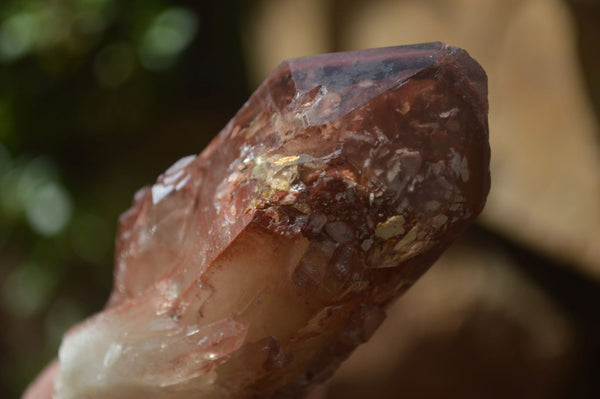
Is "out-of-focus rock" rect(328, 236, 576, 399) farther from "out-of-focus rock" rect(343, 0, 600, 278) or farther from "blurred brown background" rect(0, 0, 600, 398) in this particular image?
"out-of-focus rock" rect(343, 0, 600, 278)

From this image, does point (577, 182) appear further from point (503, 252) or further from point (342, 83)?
point (342, 83)

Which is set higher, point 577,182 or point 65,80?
point 65,80

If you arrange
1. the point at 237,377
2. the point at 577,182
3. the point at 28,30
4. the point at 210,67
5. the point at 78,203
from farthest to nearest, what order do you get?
the point at 210,67 < the point at 78,203 < the point at 28,30 < the point at 577,182 < the point at 237,377

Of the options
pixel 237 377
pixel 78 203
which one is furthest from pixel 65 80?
pixel 237 377

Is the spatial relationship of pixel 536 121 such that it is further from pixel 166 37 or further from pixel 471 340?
pixel 166 37

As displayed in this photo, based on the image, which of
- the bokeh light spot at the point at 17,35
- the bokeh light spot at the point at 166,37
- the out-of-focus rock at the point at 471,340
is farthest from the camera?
the bokeh light spot at the point at 166,37

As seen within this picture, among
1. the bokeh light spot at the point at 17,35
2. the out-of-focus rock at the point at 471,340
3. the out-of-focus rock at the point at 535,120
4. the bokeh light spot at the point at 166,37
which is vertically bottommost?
the out-of-focus rock at the point at 471,340

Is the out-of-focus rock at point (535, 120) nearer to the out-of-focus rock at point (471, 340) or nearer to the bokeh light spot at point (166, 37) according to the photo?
the out-of-focus rock at point (471, 340)

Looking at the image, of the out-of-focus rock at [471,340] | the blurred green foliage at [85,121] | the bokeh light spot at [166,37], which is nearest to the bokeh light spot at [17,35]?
the blurred green foliage at [85,121]
